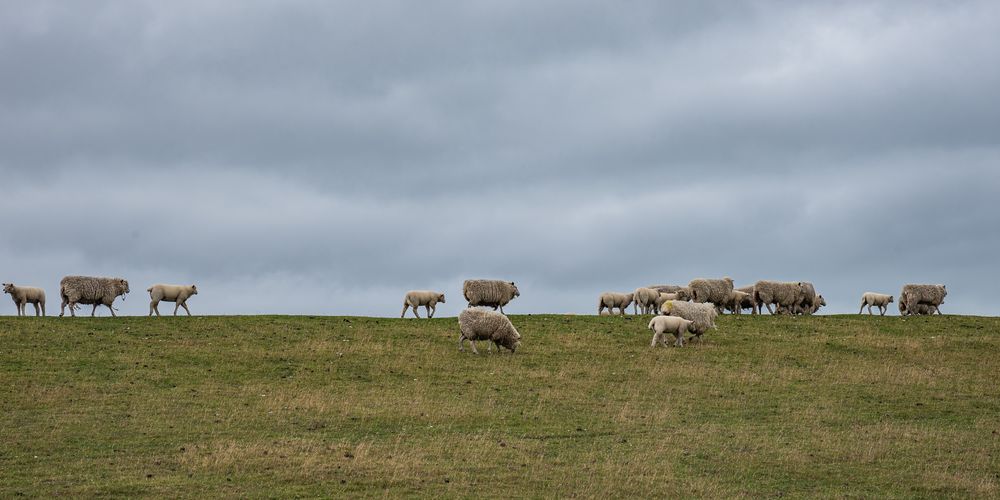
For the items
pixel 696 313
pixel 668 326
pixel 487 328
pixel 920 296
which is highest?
pixel 920 296

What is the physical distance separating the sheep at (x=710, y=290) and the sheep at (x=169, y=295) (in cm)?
2493

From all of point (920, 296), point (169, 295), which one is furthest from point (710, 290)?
point (169, 295)

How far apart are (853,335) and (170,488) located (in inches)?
1263

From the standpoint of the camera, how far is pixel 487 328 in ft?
127

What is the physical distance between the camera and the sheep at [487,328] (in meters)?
38.7

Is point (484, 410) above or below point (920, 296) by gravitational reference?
below

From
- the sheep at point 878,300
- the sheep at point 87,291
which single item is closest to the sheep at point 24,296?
the sheep at point 87,291

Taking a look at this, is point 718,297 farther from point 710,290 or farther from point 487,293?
point 487,293

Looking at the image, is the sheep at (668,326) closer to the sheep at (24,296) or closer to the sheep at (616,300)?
the sheep at (616,300)

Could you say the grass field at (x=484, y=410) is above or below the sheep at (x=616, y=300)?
below

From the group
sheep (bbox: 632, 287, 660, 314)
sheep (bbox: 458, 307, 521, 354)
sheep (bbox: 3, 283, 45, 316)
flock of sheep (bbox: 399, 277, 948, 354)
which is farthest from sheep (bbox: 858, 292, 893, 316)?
sheep (bbox: 3, 283, 45, 316)

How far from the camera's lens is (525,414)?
2933cm

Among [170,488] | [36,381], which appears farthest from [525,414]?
[36,381]

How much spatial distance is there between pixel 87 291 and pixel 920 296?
43.6 m
